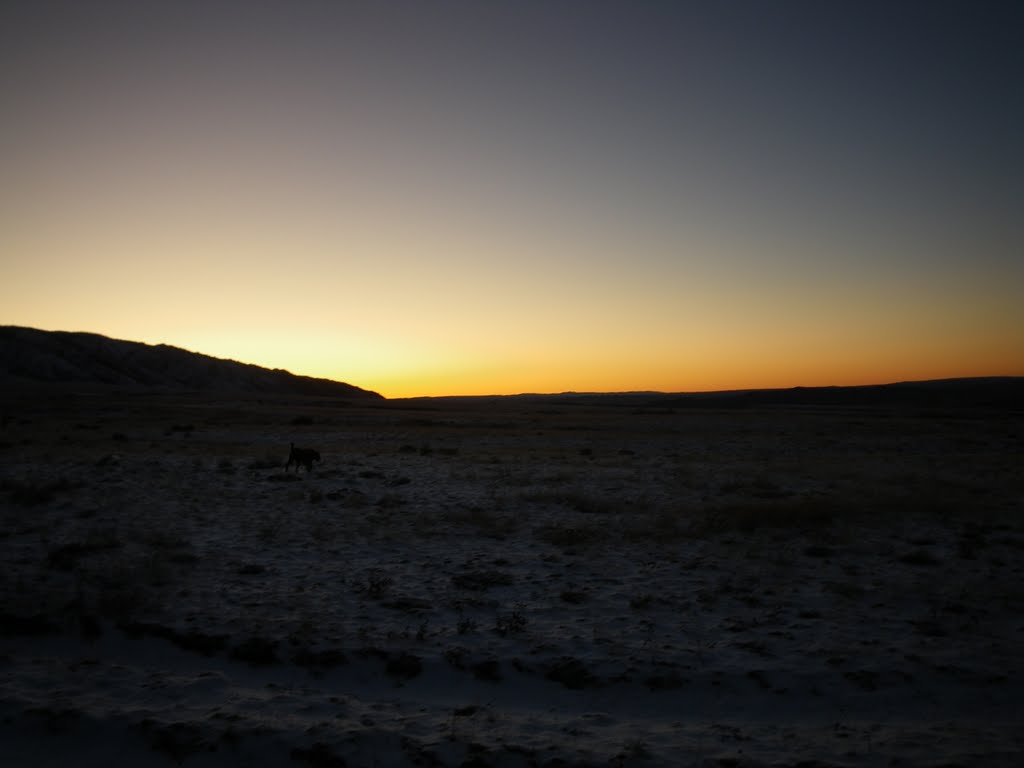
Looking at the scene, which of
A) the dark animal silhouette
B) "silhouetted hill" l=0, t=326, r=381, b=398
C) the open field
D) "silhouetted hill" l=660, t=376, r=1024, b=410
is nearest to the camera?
the open field

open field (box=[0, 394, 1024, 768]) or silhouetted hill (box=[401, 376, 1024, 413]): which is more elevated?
silhouetted hill (box=[401, 376, 1024, 413])

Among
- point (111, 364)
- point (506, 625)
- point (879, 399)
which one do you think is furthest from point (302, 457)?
point (111, 364)

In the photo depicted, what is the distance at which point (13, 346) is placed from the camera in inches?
4966

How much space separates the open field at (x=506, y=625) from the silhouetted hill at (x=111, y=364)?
369ft

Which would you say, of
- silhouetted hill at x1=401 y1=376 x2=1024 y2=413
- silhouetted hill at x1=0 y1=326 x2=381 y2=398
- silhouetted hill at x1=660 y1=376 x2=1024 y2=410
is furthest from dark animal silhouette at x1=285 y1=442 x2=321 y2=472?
silhouetted hill at x1=0 y1=326 x2=381 y2=398

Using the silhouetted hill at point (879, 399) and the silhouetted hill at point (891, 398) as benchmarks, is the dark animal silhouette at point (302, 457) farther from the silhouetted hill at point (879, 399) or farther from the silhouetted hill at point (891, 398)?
the silhouetted hill at point (891, 398)

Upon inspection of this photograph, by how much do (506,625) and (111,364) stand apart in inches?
6357

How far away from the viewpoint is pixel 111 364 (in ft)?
463

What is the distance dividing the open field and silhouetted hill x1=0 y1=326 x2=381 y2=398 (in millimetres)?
112604

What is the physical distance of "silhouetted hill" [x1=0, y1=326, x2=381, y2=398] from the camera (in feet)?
402

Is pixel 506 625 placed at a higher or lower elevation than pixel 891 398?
lower

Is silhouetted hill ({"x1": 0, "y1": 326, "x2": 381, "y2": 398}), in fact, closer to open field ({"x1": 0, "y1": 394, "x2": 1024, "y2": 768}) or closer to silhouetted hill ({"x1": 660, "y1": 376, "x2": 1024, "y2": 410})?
open field ({"x1": 0, "y1": 394, "x2": 1024, "y2": 768})

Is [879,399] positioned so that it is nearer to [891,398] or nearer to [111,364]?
[891,398]

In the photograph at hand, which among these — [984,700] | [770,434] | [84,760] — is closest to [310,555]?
[84,760]
